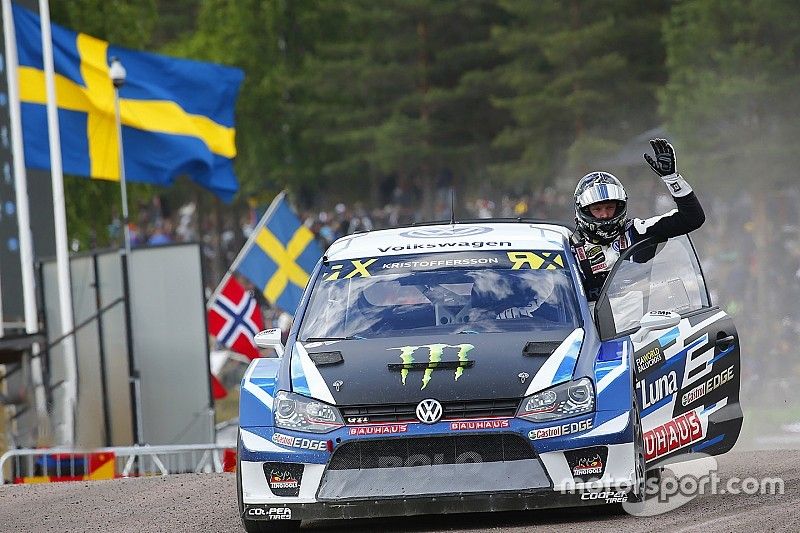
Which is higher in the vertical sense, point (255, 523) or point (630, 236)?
point (630, 236)

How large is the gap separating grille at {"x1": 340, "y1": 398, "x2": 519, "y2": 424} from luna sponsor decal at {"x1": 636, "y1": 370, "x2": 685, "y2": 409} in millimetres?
988

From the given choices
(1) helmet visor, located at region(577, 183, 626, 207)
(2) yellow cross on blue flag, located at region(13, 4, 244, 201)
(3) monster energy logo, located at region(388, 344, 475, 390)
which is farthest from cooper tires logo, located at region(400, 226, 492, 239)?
(2) yellow cross on blue flag, located at region(13, 4, 244, 201)

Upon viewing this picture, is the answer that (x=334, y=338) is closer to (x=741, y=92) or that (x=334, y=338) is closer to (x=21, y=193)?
(x=21, y=193)

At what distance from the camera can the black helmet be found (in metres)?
10.6

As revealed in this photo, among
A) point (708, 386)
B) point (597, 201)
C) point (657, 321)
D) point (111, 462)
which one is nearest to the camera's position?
point (657, 321)

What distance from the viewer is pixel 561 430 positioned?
327 inches

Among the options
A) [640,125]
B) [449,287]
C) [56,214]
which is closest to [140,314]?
[56,214]

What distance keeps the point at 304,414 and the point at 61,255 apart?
42.9ft

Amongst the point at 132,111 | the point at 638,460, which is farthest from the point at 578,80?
the point at 638,460

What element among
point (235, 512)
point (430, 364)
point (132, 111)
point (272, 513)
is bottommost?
point (235, 512)

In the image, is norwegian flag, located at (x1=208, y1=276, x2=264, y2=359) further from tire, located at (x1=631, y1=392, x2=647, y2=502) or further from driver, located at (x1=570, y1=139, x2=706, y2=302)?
tire, located at (x1=631, y1=392, x2=647, y2=502)

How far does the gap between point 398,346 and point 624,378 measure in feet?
3.78

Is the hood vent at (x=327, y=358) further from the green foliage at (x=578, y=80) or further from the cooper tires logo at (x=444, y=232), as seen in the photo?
the green foliage at (x=578, y=80)

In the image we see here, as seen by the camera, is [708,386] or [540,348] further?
[708,386]
